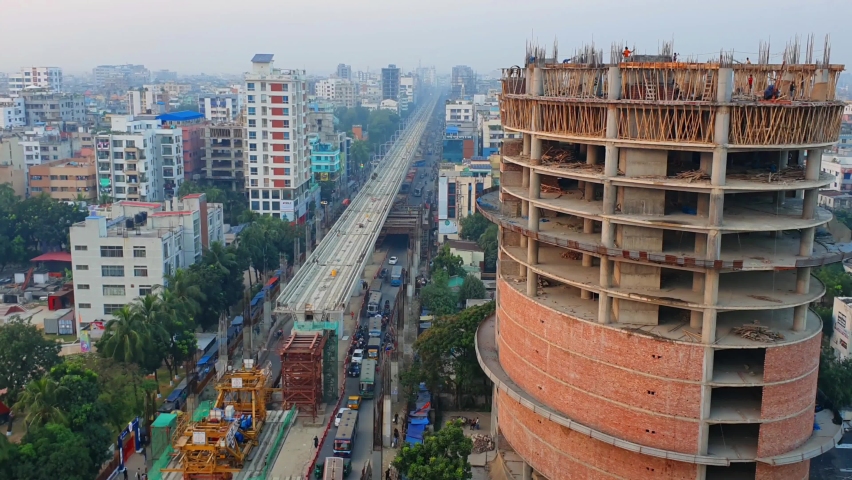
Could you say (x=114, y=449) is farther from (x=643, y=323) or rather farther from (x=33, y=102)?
(x=33, y=102)

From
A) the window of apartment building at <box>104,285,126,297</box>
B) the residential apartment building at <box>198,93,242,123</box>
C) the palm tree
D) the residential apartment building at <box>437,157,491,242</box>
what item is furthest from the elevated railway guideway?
the residential apartment building at <box>198,93,242,123</box>

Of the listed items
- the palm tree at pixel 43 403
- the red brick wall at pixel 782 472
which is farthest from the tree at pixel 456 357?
the palm tree at pixel 43 403

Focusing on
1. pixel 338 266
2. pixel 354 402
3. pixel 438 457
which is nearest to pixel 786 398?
pixel 438 457

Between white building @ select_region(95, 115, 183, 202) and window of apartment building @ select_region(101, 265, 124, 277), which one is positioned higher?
white building @ select_region(95, 115, 183, 202)

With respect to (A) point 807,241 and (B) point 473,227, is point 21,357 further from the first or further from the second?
(B) point 473,227

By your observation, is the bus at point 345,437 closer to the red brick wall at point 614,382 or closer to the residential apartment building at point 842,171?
the red brick wall at point 614,382

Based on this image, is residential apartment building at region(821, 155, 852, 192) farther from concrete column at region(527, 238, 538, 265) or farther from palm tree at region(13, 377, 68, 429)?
palm tree at region(13, 377, 68, 429)
